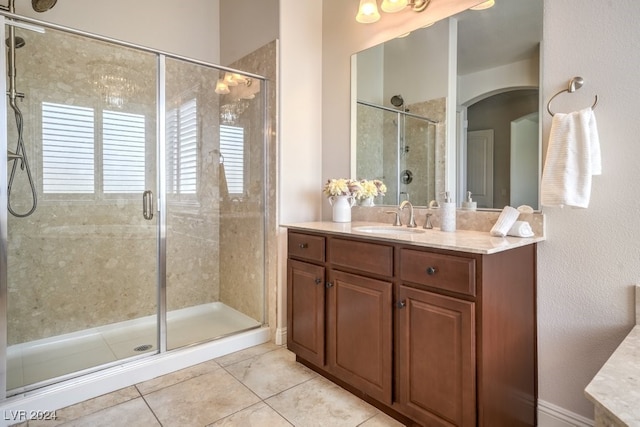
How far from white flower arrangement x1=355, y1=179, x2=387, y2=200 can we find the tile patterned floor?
3.96 feet

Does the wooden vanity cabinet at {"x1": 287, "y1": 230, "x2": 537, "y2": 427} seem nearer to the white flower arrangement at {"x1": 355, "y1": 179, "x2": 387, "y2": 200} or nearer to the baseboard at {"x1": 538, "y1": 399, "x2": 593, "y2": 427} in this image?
the baseboard at {"x1": 538, "y1": 399, "x2": 593, "y2": 427}

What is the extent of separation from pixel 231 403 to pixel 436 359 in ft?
3.69

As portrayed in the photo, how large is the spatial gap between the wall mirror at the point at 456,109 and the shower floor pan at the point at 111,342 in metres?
1.67

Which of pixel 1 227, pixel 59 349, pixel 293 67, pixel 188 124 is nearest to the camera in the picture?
pixel 1 227

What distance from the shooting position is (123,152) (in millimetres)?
2729

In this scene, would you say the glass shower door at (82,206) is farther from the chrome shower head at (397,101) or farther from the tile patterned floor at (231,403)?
the chrome shower head at (397,101)

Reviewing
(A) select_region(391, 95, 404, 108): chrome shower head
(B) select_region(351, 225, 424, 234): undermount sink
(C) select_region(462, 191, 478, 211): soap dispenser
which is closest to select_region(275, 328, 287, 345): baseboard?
(B) select_region(351, 225, 424, 234): undermount sink

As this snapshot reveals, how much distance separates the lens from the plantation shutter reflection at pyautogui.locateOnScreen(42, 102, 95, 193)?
2441 mm

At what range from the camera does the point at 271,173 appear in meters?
2.68

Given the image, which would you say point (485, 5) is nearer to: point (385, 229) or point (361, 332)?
point (385, 229)

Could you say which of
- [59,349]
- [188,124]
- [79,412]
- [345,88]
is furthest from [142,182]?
[345,88]

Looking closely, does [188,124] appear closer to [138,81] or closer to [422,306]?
[138,81]

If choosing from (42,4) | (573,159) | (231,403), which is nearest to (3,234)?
(231,403)

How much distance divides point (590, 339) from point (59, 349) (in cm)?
319
